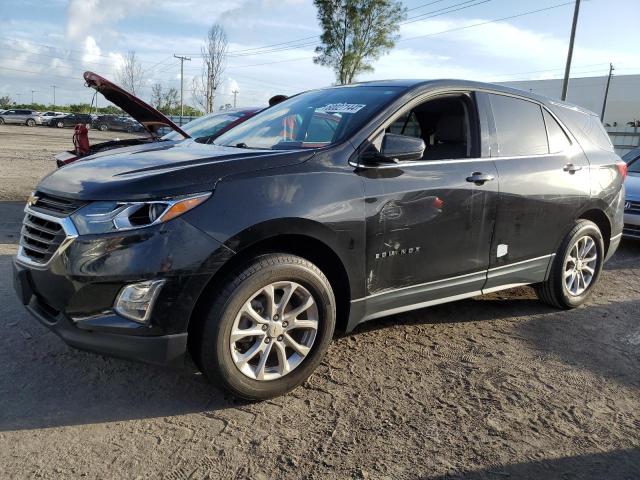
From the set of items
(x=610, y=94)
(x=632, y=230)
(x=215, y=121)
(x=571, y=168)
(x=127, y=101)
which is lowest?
(x=632, y=230)

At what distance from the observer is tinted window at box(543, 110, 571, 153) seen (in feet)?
14.4

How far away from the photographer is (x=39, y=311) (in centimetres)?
287

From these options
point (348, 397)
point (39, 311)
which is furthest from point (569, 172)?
point (39, 311)

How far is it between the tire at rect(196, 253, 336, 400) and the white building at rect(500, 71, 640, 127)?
54821 mm

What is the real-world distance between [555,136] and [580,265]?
1.17 meters

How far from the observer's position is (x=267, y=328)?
→ 291 centimetres

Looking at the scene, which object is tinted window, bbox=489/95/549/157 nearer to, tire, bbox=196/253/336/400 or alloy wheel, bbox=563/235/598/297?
alloy wheel, bbox=563/235/598/297

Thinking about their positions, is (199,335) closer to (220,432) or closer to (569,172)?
(220,432)

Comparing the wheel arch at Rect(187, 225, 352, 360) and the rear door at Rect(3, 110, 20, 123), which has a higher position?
the rear door at Rect(3, 110, 20, 123)

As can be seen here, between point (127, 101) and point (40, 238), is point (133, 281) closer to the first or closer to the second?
point (40, 238)

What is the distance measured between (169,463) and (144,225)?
1100 mm

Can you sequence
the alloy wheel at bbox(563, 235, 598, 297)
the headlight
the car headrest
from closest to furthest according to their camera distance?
the headlight → the car headrest → the alloy wheel at bbox(563, 235, 598, 297)

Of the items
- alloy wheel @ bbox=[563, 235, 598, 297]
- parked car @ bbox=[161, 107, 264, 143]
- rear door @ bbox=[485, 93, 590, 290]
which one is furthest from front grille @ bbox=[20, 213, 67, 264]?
parked car @ bbox=[161, 107, 264, 143]

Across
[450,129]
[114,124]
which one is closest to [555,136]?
[450,129]
